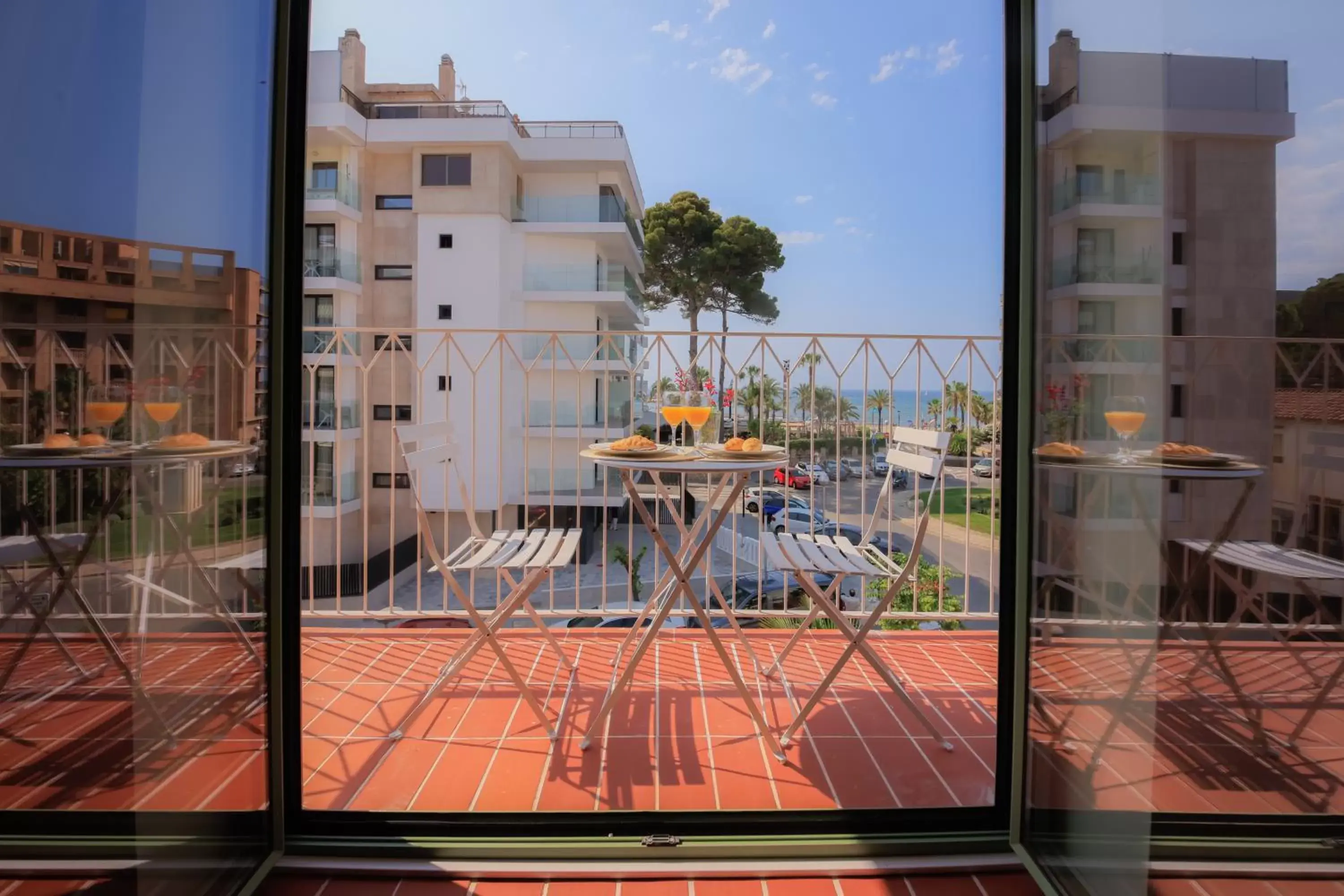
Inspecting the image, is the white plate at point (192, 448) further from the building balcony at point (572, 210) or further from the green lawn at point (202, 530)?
the building balcony at point (572, 210)

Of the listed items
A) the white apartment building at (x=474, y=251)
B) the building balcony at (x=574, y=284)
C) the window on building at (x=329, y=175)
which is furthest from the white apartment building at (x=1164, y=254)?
the building balcony at (x=574, y=284)

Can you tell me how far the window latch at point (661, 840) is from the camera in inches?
58.2

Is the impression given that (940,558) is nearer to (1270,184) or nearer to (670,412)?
(670,412)

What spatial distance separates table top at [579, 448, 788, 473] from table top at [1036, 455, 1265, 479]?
2.26ft

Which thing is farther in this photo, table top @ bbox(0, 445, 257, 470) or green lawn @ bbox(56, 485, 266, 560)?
green lawn @ bbox(56, 485, 266, 560)

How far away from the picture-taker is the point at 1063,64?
4.32ft

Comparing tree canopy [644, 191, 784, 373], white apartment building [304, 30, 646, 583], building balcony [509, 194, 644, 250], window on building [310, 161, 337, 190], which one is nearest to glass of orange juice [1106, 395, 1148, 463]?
tree canopy [644, 191, 784, 373]

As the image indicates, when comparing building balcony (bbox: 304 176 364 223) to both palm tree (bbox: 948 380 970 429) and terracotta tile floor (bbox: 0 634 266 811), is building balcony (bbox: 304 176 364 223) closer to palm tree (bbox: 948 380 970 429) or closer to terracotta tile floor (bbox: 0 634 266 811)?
palm tree (bbox: 948 380 970 429)

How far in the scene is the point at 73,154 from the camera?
0.90m

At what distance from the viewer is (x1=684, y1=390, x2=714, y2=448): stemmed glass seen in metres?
2.14

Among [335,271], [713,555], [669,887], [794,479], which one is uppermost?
[335,271]

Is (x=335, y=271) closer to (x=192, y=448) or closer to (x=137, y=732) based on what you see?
(x=192, y=448)

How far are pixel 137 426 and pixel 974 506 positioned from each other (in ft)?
9.09

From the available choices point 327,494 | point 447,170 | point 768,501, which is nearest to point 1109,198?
point 768,501
